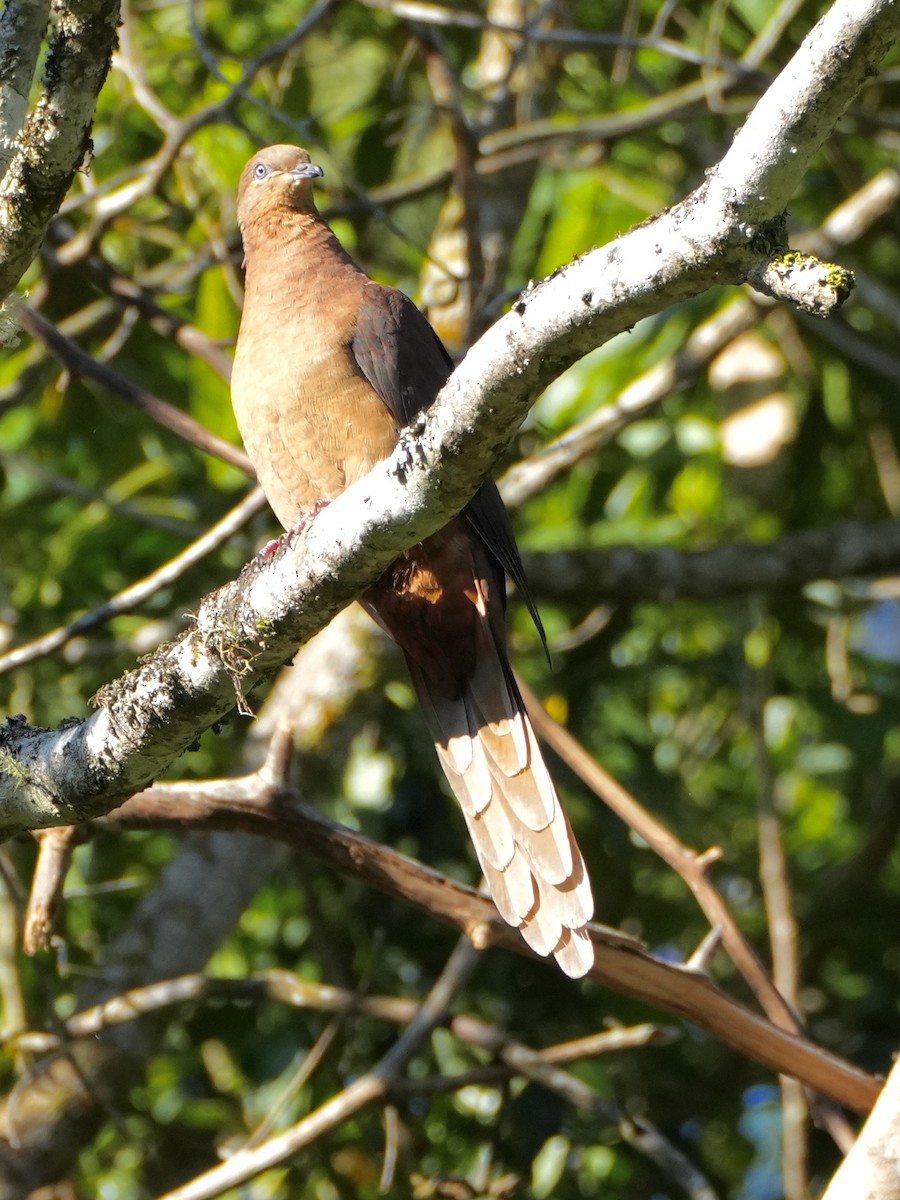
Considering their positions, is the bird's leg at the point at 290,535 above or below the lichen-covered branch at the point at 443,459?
above

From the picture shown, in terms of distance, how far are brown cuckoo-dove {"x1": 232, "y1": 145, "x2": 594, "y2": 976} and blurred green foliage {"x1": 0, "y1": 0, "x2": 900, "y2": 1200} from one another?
953 mm

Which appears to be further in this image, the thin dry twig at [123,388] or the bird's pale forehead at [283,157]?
the bird's pale forehead at [283,157]

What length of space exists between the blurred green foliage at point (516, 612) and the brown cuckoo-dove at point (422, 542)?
37.5 inches

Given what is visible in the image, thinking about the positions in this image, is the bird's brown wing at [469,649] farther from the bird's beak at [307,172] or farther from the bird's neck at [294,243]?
the bird's beak at [307,172]

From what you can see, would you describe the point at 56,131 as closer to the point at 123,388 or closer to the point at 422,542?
the point at 422,542

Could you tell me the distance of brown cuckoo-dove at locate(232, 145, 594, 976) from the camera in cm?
366

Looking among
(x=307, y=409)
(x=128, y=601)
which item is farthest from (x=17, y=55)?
(x=128, y=601)

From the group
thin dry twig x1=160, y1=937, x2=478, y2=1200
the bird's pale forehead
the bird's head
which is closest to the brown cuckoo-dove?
thin dry twig x1=160, y1=937, x2=478, y2=1200

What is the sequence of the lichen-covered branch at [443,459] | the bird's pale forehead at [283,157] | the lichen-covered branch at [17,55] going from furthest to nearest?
the bird's pale forehead at [283,157], the lichen-covered branch at [17,55], the lichen-covered branch at [443,459]

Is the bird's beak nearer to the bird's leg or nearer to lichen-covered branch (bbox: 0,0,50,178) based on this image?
the bird's leg

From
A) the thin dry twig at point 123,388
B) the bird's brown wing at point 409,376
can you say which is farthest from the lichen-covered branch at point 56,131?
the thin dry twig at point 123,388

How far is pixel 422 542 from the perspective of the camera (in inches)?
141

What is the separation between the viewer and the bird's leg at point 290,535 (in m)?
3.07

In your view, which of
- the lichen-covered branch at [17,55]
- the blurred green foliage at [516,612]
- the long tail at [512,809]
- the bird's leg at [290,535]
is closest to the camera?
the lichen-covered branch at [17,55]
